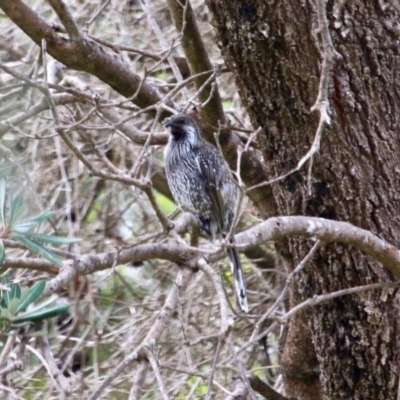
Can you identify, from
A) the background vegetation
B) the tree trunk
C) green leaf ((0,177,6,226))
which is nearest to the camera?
green leaf ((0,177,6,226))

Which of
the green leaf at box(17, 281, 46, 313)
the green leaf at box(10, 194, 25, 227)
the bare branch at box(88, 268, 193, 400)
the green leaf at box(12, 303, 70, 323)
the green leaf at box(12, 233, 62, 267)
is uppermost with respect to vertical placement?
the green leaf at box(10, 194, 25, 227)

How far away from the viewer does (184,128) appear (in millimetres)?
4898

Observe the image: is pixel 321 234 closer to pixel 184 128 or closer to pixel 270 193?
pixel 270 193

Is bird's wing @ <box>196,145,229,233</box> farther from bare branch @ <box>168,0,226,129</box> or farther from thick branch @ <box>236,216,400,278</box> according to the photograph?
thick branch @ <box>236,216,400,278</box>

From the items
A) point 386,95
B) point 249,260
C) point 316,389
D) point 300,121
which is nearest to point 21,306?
point 300,121

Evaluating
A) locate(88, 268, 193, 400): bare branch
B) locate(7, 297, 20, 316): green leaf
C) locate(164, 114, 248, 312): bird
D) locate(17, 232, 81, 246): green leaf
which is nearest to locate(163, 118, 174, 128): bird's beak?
locate(164, 114, 248, 312): bird

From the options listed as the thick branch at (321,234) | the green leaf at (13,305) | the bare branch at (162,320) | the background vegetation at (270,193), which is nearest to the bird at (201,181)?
the background vegetation at (270,193)

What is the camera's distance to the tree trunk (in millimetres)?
3244

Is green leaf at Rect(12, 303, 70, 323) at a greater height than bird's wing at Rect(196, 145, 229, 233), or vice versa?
green leaf at Rect(12, 303, 70, 323)

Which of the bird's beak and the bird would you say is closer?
the bird's beak

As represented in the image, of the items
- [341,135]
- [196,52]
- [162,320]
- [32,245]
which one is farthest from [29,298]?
[196,52]

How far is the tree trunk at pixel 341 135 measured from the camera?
3.24 metres

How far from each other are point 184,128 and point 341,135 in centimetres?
175

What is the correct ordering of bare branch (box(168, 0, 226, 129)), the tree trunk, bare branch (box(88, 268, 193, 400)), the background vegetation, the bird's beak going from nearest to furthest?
1. the background vegetation
2. bare branch (box(88, 268, 193, 400))
3. the tree trunk
4. bare branch (box(168, 0, 226, 129))
5. the bird's beak
